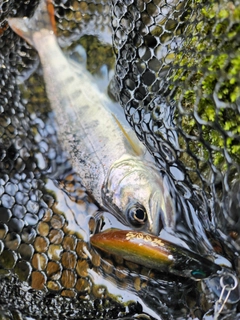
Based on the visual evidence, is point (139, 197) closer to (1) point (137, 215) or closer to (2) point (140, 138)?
(1) point (137, 215)

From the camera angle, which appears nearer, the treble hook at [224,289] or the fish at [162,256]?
the treble hook at [224,289]

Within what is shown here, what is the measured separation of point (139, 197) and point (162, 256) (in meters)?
0.38

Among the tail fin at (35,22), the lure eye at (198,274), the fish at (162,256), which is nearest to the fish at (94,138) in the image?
the tail fin at (35,22)

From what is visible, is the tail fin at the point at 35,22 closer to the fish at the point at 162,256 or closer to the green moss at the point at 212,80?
the green moss at the point at 212,80

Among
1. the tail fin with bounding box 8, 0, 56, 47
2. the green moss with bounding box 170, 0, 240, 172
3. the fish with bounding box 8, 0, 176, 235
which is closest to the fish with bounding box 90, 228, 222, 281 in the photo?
the fish with bounding box 8, 0, 176, 235

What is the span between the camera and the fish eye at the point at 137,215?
2098 millimetres

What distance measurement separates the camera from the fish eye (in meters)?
2.10

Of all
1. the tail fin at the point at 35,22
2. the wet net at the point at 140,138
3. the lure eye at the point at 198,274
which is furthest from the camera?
the tail fin at the point at 35,22

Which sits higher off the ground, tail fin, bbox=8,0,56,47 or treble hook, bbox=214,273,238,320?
tail fin, bbox=8,0,56,47

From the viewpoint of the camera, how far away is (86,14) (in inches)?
97.3

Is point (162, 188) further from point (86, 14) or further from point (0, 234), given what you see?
point (86, 14)

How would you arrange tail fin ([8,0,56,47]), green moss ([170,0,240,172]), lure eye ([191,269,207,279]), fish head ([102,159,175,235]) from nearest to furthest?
1. green moss ([170,0,240,172])
2. lure eye ([191,269,207,279])
3. fish head ([102,159,175,235])
4. tail fin ([8,0,56,47])

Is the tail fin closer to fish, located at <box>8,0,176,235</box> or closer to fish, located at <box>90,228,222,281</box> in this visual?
fish, located at <box>8,0,176,235</box>

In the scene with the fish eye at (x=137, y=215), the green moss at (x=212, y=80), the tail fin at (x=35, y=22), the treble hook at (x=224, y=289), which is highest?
the tail fin at (x=35, y=22)
